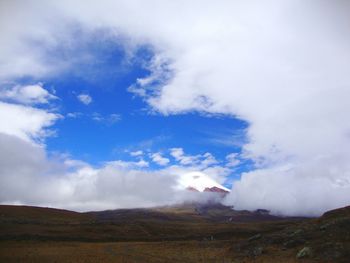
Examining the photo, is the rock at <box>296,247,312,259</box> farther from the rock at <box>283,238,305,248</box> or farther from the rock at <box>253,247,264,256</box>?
the rock at <box>253,247,264,256</box>

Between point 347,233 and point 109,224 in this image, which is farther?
point 109,224

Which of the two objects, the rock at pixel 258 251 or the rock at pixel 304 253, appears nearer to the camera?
the rock at pixel 304 253

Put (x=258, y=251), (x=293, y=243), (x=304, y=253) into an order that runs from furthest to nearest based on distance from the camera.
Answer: (x=293, y=243) < (x=258, y=251) < (x=304, y=253)

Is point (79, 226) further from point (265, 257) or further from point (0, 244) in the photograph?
point (265, 257)

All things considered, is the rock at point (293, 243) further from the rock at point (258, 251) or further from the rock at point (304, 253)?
the rock at point (304, 253)

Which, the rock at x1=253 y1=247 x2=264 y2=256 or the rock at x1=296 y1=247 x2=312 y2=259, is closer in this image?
the rock at x1=296 y1=247 x2=312 y2=259

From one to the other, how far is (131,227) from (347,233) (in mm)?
64426

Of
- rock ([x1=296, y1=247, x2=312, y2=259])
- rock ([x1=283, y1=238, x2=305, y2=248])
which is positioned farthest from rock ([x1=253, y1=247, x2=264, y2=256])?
rock ([x1=296, y1=247, x2=312, y2=259])

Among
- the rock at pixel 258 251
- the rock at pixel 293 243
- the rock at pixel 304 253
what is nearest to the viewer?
the rock at pixel 304 253

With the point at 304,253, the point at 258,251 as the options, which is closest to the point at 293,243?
the point at 258,251

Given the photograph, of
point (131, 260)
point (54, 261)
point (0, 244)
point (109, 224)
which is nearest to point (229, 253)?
point (131, 260)

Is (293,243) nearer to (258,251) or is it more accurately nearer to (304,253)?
(258,251)

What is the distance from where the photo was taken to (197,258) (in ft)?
141

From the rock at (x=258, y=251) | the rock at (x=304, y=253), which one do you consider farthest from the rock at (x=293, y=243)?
the rock at (x=304, y=253)
